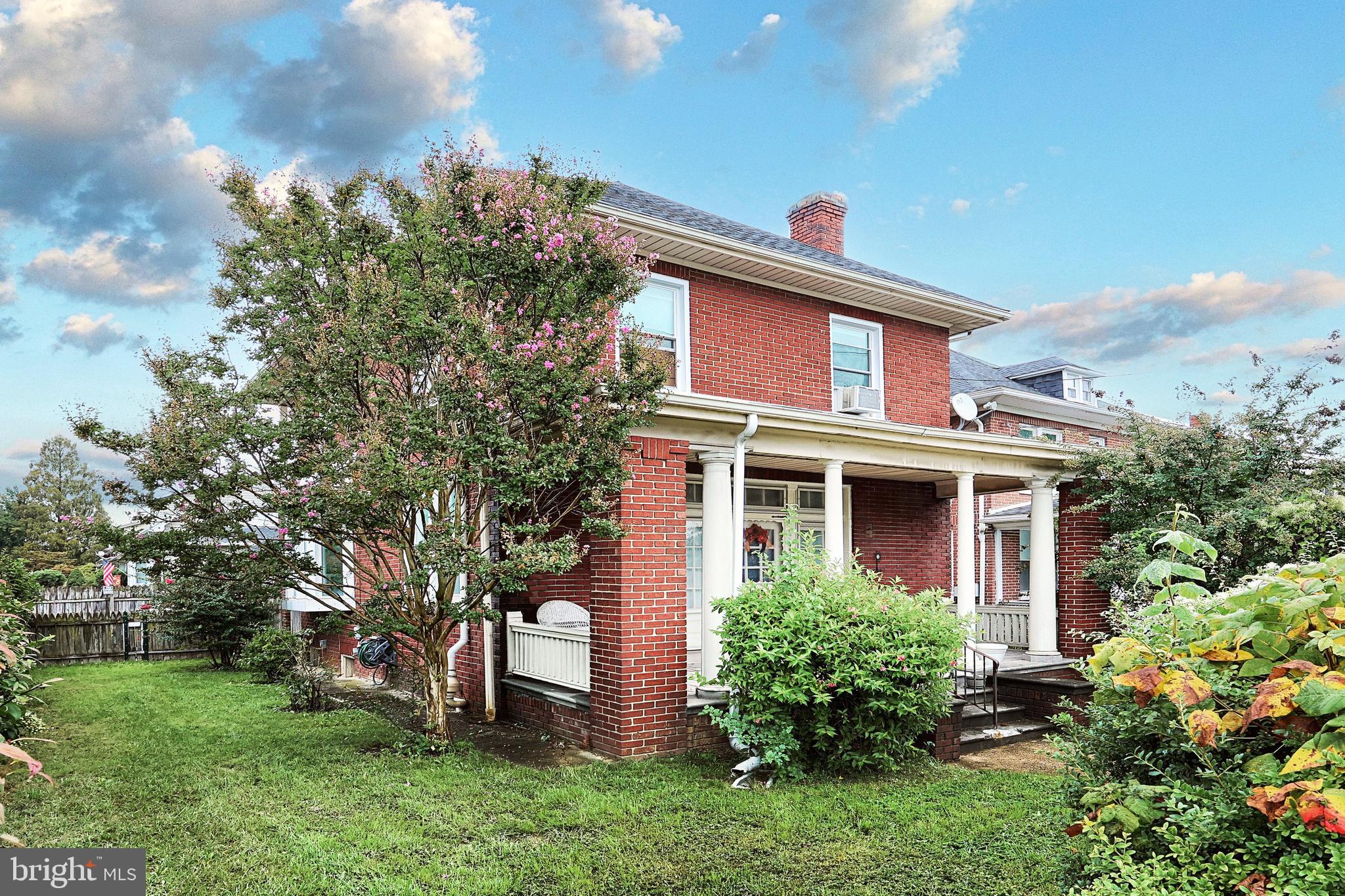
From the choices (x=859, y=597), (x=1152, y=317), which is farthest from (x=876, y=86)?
(x=1152, y=317)

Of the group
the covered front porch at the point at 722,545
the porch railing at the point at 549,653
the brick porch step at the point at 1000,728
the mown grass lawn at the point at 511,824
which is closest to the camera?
the mown grass lawn at the point at 511,824

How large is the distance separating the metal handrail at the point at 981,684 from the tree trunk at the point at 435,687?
590cm

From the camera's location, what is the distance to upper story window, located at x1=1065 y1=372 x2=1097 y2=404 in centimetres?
2258

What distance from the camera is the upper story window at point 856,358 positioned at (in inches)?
501

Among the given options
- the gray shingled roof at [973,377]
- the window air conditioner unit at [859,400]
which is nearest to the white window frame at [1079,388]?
the gray shingled roof at [973,377]

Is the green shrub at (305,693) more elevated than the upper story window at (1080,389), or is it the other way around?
the upper story window at (1080,389)

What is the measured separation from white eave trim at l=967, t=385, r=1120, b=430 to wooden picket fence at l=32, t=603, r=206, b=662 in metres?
19.6

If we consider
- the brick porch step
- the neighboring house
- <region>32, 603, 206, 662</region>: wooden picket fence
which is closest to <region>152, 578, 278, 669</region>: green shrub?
<region>32, 603, 206, 662</region>: wooden picket fence

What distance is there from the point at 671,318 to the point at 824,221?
21.3 ft

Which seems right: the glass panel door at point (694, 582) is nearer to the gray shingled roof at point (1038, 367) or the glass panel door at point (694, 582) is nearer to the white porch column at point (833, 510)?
the white porch column at point (833, 510)

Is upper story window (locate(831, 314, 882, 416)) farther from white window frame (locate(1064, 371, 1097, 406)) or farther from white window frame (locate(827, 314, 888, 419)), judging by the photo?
white window frame (locate(1064, 371, 1097, 406))

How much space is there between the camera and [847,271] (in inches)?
472

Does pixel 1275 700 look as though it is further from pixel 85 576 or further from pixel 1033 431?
pixel 85 576

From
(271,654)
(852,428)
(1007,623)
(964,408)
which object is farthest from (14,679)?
(1007,623)
